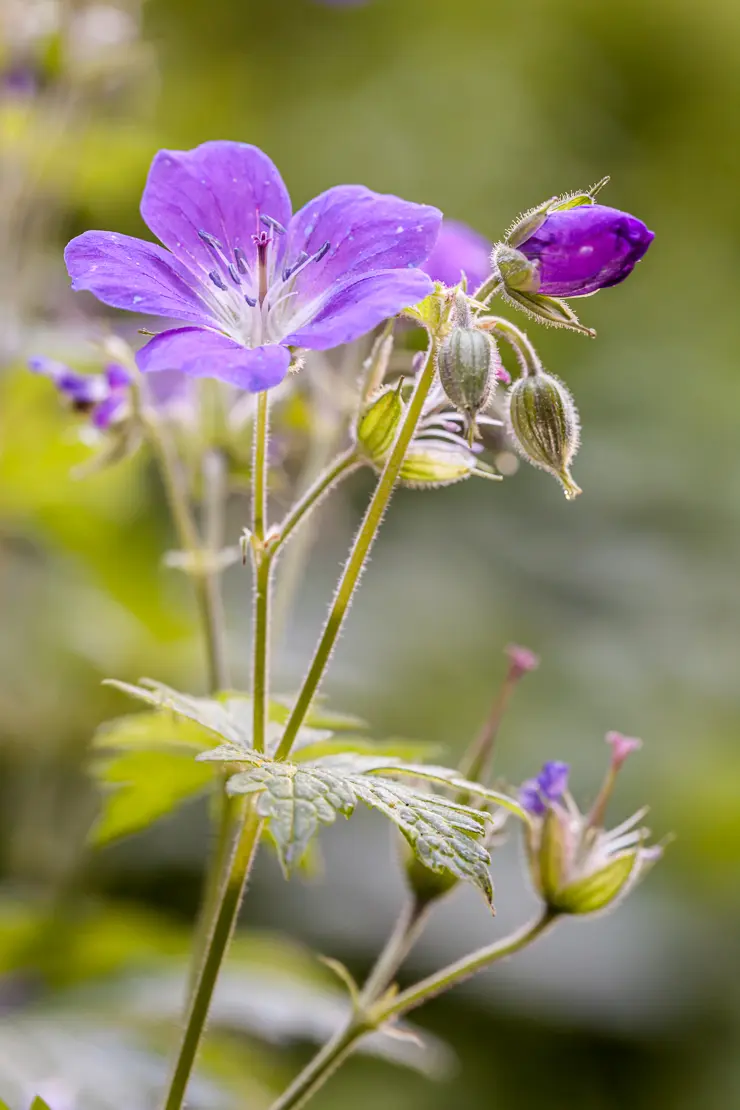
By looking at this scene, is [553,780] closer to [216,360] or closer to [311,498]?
[311,498]

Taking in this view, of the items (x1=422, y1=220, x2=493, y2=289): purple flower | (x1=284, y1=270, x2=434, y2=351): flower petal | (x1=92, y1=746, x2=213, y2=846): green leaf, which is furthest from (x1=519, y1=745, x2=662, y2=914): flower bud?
(x1=422, y1=220, x2=493, y2=289): purple flower

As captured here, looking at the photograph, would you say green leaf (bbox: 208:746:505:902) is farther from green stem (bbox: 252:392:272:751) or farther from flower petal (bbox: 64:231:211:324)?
flower petal (bbox: 64:231:211:324)

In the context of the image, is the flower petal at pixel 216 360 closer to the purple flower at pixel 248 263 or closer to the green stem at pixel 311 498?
the purple flower at pixel 248 263

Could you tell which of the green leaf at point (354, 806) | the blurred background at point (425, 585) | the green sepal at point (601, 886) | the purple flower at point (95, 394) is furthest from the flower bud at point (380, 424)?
the blurred background at point (425, 585)

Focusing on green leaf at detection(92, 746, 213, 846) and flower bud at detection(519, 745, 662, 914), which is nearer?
flower bud at detection(519, 745, 662, 914)

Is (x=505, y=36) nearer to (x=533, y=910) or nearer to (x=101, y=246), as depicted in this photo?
(x=533, y=910)

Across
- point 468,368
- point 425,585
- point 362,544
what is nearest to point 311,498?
point 362,544
